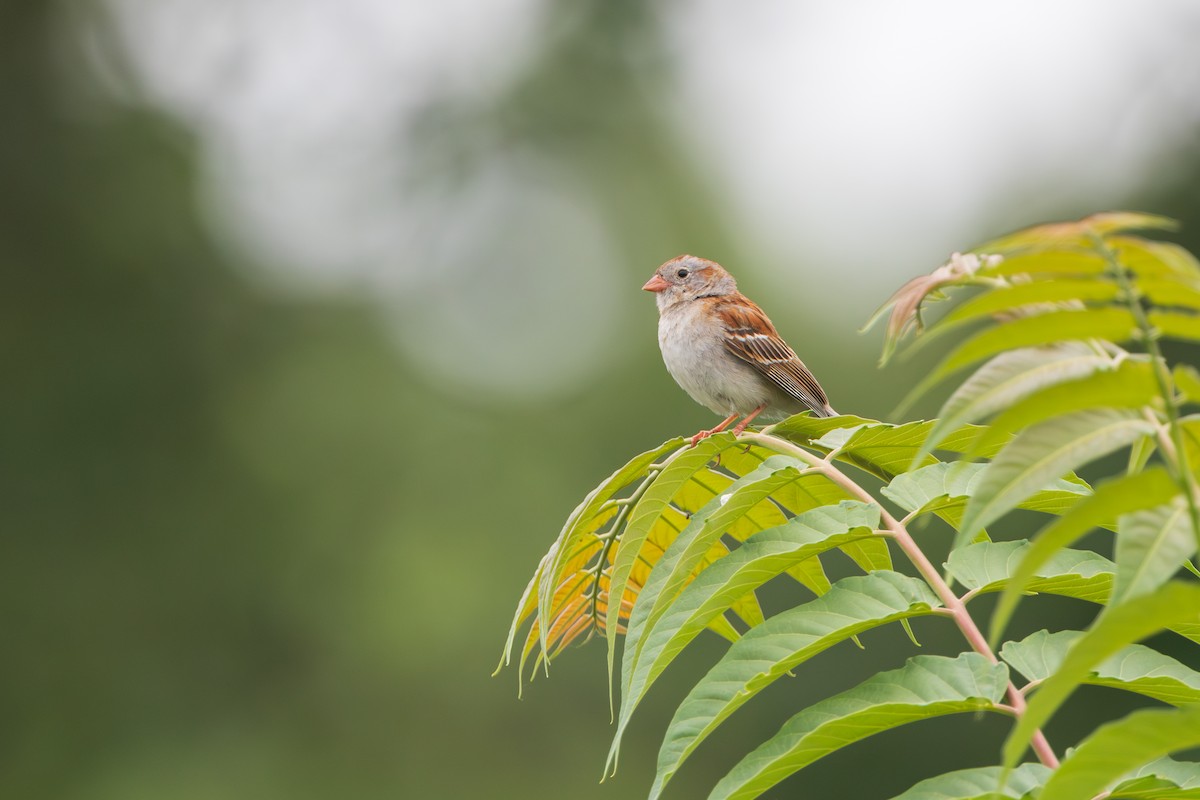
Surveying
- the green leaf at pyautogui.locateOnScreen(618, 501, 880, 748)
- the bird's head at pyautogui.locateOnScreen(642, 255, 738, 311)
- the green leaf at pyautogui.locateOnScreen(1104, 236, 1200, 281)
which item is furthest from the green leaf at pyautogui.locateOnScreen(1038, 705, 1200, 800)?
the bird's head at pyautogui.locateOnScreen(642, 255, 738, 311)

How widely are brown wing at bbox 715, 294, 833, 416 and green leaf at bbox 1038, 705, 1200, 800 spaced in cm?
403

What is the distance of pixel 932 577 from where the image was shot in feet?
5.18

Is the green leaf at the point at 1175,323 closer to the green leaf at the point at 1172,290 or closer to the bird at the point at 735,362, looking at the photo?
the green leaf at the point at 1172,290

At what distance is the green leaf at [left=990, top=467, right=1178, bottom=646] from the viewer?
35.4 inches

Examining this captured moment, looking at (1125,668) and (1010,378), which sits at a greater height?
(1010,378)

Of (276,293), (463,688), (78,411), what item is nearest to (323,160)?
(276,293)

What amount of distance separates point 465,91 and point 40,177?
26.5ft

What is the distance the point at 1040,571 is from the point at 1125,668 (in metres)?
0.16

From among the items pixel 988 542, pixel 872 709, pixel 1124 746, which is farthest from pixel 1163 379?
pixel 988 542

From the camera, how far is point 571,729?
16.9 meters

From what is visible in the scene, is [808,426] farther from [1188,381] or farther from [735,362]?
[735,362]

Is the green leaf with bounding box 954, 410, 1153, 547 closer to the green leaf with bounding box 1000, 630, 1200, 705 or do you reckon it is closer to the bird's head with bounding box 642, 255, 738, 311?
the green leaf with bounding box 1000, 630, 1200, 705

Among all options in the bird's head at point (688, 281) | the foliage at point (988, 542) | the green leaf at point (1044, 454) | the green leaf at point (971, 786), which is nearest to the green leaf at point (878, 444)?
the foliage at point (988, 542)

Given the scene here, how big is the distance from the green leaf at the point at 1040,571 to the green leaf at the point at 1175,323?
2.00ft
